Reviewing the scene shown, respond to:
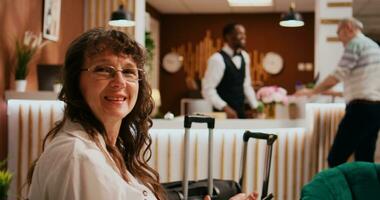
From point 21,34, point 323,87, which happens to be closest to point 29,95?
point 21,34

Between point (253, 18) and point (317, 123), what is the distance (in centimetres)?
580

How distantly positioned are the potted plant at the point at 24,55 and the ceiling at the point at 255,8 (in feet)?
17.4

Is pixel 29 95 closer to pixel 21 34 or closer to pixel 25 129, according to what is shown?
pixel 25 129

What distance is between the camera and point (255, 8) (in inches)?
369

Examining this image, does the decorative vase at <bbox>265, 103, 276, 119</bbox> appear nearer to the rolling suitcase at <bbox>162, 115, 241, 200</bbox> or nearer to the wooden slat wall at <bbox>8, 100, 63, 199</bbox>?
the wooden slat wall at <bbox>8, 100, 63, 199</bbox>

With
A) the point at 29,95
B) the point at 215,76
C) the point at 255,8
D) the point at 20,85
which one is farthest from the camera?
the point at 255,8

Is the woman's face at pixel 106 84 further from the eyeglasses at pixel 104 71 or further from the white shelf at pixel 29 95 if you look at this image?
the white shelf at pixel 29 95

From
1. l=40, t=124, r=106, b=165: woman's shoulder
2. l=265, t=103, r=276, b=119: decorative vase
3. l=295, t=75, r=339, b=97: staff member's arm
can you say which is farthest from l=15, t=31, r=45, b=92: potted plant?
l=40, t=124, r=106, b=165: woman's shoulder

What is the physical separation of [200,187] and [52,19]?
2727 mm

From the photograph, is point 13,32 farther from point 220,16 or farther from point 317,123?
point 220,16

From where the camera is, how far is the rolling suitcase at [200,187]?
2.10 metres

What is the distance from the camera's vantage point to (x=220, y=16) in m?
9.99

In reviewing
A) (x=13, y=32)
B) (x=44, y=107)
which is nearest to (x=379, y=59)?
(x=44, y=107)

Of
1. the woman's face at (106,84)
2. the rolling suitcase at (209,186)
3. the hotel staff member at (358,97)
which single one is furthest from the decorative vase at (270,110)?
the woman's face at (106,84)
